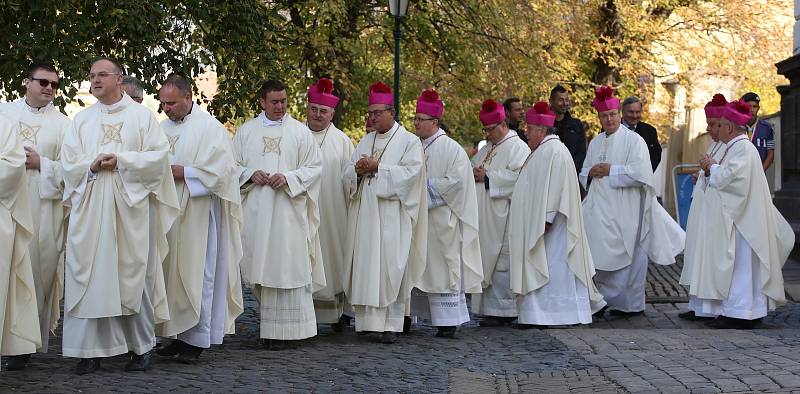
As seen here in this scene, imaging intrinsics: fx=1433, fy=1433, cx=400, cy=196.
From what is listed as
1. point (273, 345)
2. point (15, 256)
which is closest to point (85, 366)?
point (15, 256)

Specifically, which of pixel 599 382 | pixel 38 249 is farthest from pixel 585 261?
pixel 38 249

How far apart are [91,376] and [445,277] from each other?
3586mm

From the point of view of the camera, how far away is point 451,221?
37.6 feet

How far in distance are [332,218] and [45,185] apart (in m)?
2.87

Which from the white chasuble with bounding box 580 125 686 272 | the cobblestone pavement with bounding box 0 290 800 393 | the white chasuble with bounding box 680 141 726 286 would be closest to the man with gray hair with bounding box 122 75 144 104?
the cobblestone pavement with bounding box 0 290 800 393

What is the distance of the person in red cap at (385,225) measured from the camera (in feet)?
35.4

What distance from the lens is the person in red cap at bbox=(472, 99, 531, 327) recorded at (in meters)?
12.2

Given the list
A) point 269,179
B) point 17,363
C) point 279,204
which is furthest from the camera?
point 279,204

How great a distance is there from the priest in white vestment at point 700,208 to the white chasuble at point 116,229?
5.03 metres

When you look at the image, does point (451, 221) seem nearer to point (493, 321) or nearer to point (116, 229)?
point (493, 321)

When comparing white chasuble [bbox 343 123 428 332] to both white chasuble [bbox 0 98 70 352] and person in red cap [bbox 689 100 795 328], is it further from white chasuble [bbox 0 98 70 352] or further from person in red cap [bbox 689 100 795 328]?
person in red cap [bbox 689 100 795 328]

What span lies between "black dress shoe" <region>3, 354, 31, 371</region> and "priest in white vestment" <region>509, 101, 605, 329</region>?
4335mm

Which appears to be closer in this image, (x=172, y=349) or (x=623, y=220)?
(x=172, y=349)

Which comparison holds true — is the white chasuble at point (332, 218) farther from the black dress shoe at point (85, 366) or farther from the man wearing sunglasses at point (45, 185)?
the black dress shoe at point (85, 366)
